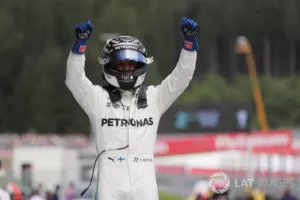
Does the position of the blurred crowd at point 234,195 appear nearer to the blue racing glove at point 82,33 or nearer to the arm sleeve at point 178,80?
the arm sleeve at point 178,80

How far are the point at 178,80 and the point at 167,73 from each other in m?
52.1

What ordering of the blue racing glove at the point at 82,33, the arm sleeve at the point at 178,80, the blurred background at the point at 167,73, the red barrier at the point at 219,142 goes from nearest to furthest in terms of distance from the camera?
the blue racing glove at the point at 82,33 → the arm sleeve at the point at 178,80 → the red barrier at the point at 219,142 → the blurred background at the point at 167,73

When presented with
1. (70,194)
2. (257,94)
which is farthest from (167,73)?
(70,194)

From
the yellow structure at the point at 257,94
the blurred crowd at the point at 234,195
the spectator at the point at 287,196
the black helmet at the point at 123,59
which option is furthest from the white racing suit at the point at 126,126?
the yellow structure at the point at 257,94

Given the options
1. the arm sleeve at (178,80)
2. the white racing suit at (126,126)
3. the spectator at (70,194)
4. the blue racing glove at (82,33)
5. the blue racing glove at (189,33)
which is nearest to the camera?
the blue racing glove at (82,33)

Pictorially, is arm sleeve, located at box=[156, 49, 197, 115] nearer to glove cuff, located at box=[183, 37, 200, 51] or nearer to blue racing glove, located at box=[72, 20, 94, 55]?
glove cuff, located at box=[183, 37, 200, 51]

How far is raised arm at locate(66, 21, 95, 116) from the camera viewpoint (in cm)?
640

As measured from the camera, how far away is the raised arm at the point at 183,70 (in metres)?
6.52

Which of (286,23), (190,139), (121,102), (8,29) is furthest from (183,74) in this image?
(286,23)

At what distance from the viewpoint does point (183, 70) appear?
6734 millimetres

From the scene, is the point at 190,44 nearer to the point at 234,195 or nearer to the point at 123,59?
the point at 123,59

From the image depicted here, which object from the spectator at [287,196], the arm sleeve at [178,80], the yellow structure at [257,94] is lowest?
the spectator at [287,196]

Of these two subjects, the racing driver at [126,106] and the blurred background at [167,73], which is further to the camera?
the blurred background at [167,73]

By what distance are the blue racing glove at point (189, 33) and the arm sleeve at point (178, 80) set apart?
0.04 m
